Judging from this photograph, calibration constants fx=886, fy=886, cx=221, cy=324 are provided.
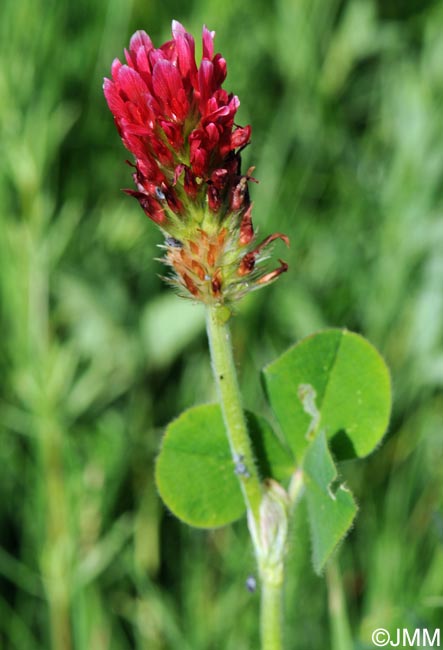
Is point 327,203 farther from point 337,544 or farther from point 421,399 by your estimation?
point 337,544

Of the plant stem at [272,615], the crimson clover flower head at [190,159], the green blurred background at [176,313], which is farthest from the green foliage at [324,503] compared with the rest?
the green blurred background at [176,313]

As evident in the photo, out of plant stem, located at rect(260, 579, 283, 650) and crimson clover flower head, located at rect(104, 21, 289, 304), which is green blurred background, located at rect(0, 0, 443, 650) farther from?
crimson clover flower head, located at rect(104, 21, 289, 304)

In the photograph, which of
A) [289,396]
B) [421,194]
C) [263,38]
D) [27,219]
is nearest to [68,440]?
[27,219]

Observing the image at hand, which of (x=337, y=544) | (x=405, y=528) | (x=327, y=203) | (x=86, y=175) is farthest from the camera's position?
(x=327, y=203)

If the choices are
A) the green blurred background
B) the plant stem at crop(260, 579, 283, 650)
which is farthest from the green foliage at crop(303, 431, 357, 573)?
the green blurred background

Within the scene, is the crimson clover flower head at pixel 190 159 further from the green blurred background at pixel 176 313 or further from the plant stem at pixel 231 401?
the green blurred background at pixel 176 313

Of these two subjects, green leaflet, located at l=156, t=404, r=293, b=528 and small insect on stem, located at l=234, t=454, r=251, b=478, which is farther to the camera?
green leaflet, located at l=156, t=404, r=293, b=528
